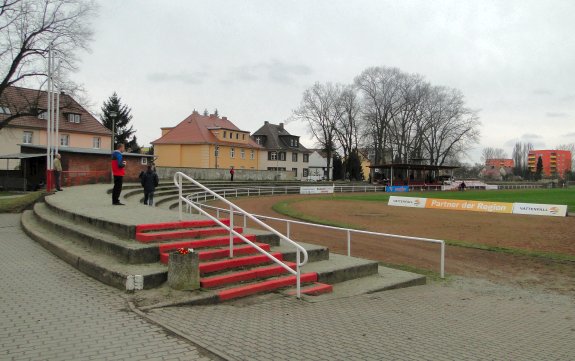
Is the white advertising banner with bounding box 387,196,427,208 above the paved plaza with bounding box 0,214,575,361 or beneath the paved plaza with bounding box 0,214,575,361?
beneath

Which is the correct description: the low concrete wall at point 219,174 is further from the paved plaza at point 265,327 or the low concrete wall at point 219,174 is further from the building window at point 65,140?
the paved plaza at point 265,327

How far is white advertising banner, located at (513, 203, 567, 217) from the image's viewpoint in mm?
25173

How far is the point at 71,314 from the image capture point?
515 centimetres

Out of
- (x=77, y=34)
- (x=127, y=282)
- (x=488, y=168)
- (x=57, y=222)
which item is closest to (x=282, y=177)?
(x=77, y=34)

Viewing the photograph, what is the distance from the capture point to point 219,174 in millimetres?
46031

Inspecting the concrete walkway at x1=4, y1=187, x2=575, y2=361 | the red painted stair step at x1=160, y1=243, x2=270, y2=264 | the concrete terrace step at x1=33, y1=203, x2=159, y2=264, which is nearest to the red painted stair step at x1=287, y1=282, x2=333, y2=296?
the concrete walkway at x1=4, y1=187, x2=575, y2=361

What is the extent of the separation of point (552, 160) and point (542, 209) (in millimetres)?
154776

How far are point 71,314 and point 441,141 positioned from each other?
78822 mm

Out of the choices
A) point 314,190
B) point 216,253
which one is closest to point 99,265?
point 216,253

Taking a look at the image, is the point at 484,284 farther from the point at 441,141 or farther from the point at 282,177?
the point at 441,141

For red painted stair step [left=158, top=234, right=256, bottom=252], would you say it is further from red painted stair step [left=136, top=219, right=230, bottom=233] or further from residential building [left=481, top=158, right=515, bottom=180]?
residential building [left=481, top=158, right=515, bottom=180]

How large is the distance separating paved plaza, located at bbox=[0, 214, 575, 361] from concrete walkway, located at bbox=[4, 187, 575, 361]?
0.04 ft

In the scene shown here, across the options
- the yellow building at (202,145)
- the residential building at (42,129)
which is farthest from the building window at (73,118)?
the yellow building at (202,145)

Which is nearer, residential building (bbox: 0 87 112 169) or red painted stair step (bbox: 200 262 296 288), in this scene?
red painted stair step (bbox: 200 262 296 288)
